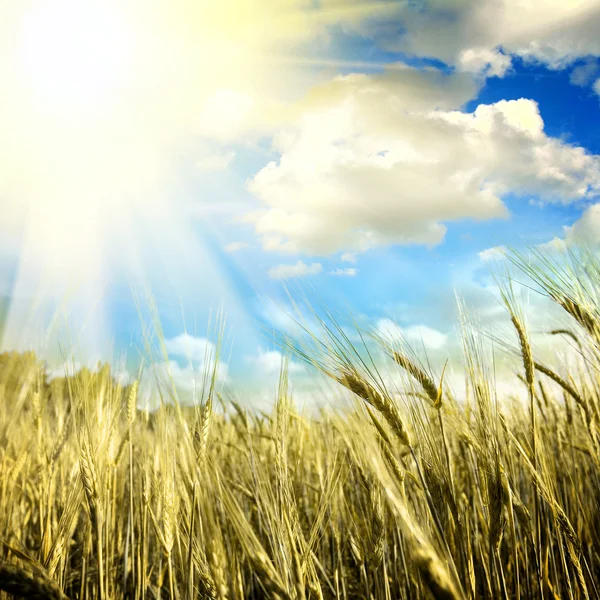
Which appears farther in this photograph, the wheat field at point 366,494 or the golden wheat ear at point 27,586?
the wheat field at point 366,494

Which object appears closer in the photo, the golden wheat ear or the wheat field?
the golden wheat ear

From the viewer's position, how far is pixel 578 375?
92.8 inches

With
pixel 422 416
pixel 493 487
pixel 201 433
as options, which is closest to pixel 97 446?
pixel 201 433

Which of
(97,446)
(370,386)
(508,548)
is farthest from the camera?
(508,548)

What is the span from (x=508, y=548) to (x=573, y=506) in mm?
415

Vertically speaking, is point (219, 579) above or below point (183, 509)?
below

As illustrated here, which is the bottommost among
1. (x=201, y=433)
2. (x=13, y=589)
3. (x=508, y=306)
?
(x=13, y=589)

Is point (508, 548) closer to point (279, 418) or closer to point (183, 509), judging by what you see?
point (279, 418)

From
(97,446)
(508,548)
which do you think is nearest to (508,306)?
(508,548)

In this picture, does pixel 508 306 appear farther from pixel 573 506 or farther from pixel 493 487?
pixel 573 506

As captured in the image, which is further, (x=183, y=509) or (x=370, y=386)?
(x=183, y=509)

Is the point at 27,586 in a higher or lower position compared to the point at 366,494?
lower

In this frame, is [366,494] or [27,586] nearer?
[27,586]

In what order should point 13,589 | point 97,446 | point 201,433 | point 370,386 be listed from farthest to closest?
1. point 97,446
2. point 201,433
3. point 370,386
4. point 13,589
